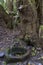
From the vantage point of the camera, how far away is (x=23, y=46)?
7.56 ft

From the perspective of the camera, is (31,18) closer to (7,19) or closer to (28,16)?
(28,16)

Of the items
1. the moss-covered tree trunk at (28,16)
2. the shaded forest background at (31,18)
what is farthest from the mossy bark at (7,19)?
the moss-covered tree trunk at (28,16)

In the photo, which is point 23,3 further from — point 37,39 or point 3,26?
point 3,26

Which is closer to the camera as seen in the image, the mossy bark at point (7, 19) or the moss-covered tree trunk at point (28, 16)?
the moss-covered tree trunk at point (28, 16)

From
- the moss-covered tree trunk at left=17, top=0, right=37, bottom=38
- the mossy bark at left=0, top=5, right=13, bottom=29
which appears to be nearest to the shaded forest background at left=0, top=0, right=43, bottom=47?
the moss-covered tree trunk at left=17, top=0, right=37, bottom=38

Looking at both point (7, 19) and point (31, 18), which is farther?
point (7, 19)

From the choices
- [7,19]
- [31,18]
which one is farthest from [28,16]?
[7,19]

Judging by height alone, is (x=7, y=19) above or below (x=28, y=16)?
below

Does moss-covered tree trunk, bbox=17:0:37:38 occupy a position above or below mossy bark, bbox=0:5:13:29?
above

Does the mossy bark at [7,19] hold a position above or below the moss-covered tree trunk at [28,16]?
below

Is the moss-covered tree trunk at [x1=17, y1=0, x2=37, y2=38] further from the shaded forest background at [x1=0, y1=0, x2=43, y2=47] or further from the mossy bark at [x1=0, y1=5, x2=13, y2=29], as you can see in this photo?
the mossy bark at [x1=0, y1=5, x2=13, y2=29]

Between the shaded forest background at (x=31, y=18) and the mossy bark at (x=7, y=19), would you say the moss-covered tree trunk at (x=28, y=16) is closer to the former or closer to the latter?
the shaded forest background at (x=31, y=18)

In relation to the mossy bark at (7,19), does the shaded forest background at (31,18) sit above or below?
above

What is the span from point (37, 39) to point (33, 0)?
65cm
